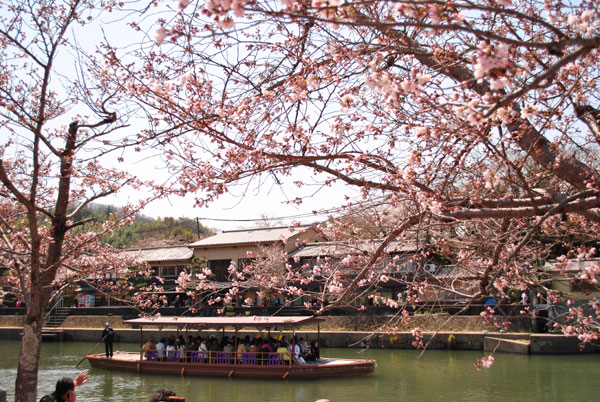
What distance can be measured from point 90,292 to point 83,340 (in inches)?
310

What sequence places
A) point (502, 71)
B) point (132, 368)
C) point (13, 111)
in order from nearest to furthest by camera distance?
point (502, 71) → point (13, 111) → point (132, 368)

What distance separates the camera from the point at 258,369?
15.7 meters

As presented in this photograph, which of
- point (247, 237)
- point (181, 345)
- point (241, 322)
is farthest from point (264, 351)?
point (247, 237)

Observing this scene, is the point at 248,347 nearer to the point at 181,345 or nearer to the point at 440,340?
the point at 181,345

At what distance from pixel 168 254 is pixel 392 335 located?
75.9ft

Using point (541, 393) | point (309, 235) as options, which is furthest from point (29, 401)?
point (309, 235)

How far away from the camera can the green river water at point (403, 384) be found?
12945 millimetres

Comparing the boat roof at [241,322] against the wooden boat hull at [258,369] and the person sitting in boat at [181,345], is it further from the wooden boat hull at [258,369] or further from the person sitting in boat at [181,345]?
the wooden boat hull at [258,369]

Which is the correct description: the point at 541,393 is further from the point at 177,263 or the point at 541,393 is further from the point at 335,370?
the point at 177,263

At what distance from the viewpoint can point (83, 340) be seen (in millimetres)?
28375

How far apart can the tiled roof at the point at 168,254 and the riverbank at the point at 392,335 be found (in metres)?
6.82

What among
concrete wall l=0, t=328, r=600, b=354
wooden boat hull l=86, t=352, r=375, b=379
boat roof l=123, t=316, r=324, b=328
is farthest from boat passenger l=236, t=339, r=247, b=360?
concrete wall l=0, t=328, r=600, b=354

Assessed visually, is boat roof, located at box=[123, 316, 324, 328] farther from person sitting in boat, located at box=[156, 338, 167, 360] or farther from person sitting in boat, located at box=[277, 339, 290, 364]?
person sitting in boat, located at box=[156, 338, 167, 360]

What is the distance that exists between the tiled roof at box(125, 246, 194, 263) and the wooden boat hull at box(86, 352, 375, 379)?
715 inches
